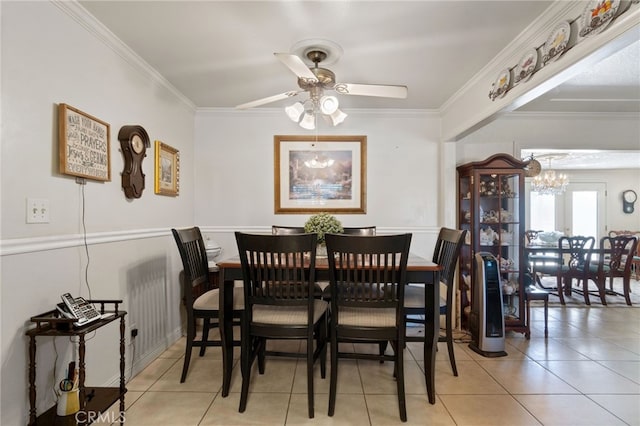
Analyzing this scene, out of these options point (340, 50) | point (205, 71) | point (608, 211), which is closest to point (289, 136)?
point (205, 71)

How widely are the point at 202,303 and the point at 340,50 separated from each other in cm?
209

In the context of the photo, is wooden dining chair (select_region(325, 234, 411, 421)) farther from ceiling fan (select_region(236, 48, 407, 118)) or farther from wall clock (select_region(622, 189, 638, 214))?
wall clock (select_region(622, 189, 638, 214))

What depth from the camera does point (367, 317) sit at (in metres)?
1.89

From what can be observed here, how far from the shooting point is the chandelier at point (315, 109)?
6.36 ft

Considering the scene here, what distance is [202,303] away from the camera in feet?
7.51

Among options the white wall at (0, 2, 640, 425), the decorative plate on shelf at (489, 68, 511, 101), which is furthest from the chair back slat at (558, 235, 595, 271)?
the decorative plate on shelf at (489, 68, 511, 101)

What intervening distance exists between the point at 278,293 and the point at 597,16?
2.12 metres

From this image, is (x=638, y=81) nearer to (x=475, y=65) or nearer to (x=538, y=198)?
(x=475, y=65)

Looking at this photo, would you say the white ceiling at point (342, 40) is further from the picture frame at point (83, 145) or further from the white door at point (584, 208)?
the white door at point (584, 208)

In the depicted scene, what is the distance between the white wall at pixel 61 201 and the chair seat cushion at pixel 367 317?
1.54 m

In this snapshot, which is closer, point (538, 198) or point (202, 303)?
point (202, 303)

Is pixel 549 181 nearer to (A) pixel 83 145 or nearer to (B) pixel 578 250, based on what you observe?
(B) pixel 578 250

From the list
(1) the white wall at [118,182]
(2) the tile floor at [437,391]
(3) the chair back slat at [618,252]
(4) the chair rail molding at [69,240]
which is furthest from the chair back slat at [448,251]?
(3) the chair back slat at [618,252]

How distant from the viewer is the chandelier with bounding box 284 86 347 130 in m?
1.94
